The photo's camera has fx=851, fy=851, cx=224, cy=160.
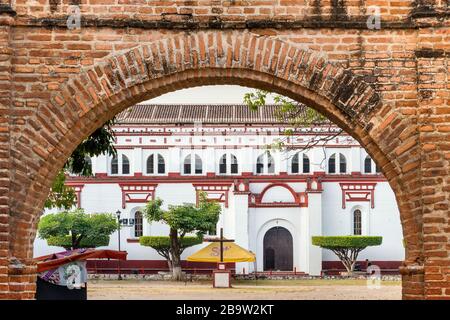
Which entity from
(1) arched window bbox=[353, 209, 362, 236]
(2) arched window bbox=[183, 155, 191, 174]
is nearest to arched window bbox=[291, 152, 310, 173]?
(1) arched window bbox=[353, 209, 362, 236]

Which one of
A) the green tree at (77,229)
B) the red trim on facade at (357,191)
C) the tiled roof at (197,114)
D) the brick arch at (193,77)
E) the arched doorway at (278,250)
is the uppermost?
the tiled roof at (197,114)

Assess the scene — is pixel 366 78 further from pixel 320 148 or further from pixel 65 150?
pixel 320 148

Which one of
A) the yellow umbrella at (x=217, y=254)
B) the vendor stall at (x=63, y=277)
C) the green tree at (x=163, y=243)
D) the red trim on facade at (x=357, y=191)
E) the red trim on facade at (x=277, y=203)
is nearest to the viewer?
the vendor stall at (x=63, y=277)

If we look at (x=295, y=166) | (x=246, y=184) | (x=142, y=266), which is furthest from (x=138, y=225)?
(x=295, y=166)

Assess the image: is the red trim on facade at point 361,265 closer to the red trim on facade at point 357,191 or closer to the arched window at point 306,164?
the red trim on facade at point 357,191

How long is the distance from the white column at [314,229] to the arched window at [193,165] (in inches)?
225

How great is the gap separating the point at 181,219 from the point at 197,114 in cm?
816

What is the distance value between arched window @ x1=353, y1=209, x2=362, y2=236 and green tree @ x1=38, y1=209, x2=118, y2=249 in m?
12.0

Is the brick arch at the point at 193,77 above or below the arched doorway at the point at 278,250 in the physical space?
above

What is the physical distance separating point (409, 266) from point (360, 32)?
7.26ft

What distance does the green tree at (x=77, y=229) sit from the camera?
130 ft

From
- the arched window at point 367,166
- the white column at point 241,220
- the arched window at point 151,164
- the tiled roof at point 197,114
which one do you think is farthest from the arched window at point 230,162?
the arched window at point 367,166

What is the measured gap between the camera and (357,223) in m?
43.0

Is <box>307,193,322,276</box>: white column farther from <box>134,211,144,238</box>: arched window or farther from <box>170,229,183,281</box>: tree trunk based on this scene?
<box>134,211,144,238</box>: arched window
